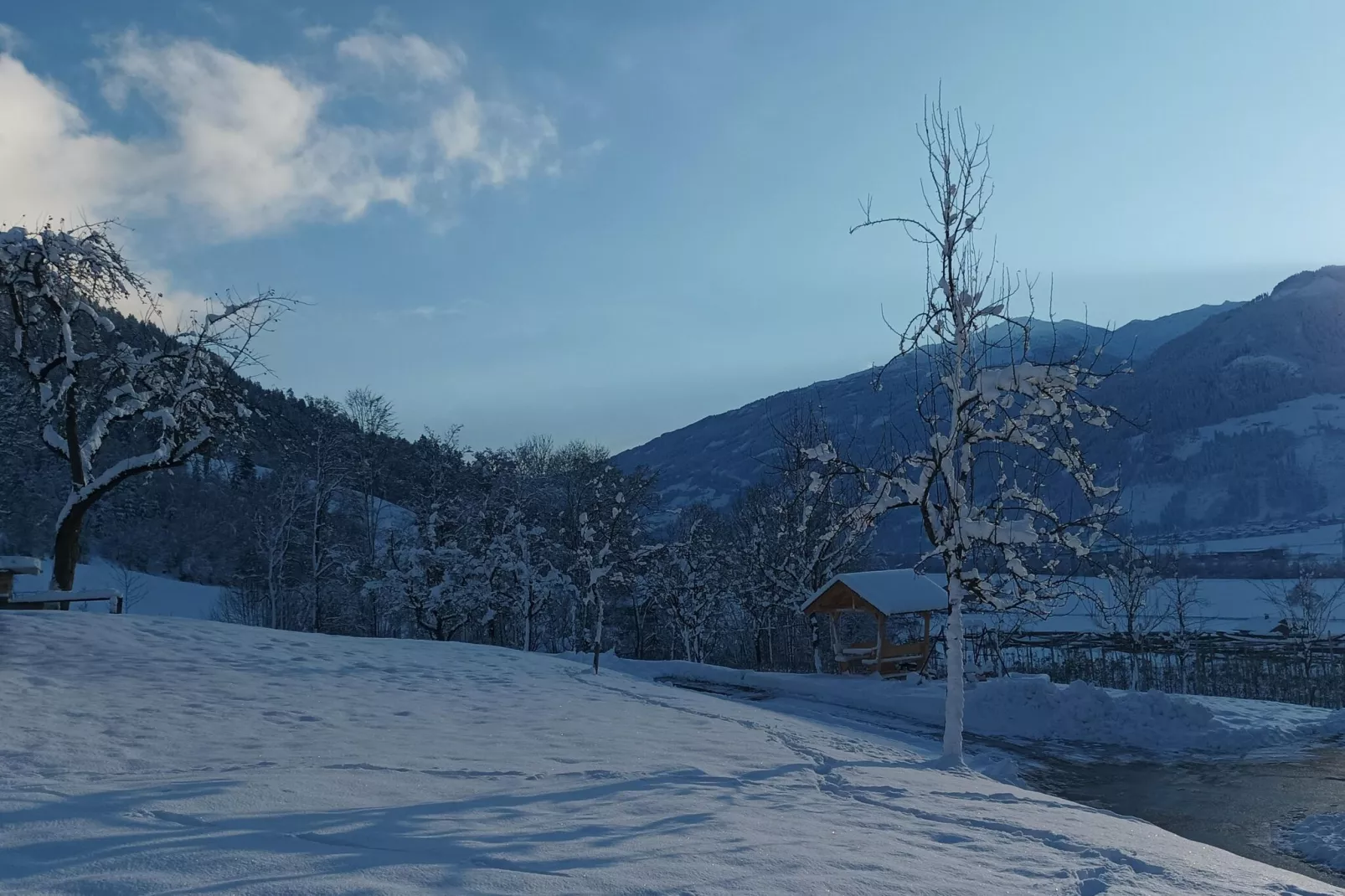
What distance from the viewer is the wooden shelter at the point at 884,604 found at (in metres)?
27.7

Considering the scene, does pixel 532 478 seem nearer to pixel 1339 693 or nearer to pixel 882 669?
pixel 882 669

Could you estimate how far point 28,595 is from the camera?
15.3 m

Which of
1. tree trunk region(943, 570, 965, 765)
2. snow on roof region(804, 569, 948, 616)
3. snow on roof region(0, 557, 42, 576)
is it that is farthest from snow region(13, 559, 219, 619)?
tree trunk region(943, 570, 965, 765)

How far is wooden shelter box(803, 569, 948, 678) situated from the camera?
1092 inches

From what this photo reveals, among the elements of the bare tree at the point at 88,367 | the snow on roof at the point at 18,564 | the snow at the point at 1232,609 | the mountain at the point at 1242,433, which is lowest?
the snow at the point at 1232,609

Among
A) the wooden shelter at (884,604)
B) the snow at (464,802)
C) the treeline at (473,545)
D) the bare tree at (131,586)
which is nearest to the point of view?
the snow at (464,802)

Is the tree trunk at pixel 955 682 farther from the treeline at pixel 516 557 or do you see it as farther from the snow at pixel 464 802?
the treeline at pixel 516 557

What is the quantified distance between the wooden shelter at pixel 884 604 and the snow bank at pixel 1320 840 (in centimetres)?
1622

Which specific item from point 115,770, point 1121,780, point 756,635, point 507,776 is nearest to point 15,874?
point 115,770

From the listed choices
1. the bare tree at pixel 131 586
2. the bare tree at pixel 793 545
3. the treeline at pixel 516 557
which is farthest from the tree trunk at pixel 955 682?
the bare tree at pixel 131 586

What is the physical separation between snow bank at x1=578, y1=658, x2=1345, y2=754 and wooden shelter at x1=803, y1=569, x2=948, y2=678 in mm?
4749

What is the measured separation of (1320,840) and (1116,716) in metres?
9.27

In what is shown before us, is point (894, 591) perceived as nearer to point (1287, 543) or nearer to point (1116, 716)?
point (1116, 716)

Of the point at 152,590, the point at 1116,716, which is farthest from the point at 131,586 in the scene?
the point at 1116,716
